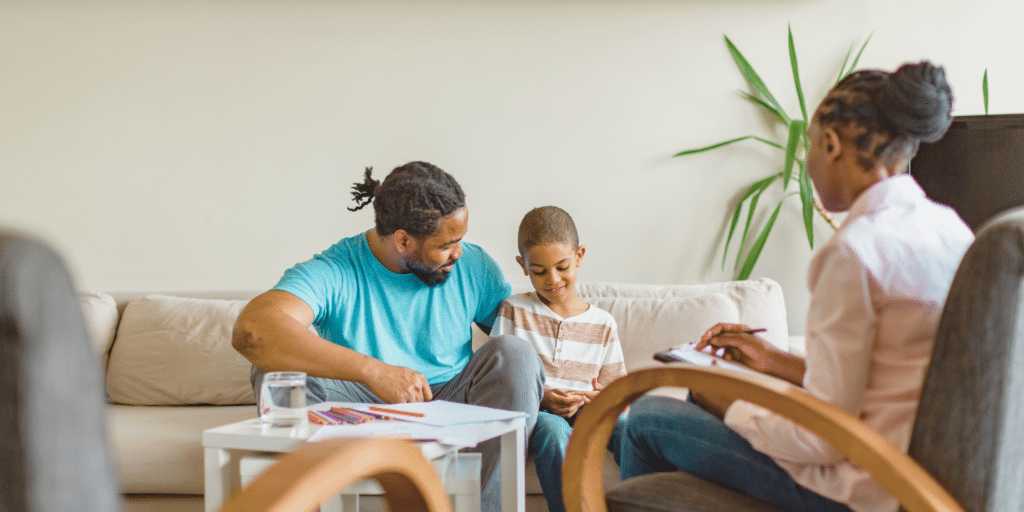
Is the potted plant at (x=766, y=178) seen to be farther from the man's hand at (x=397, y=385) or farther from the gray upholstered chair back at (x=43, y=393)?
the gray upholstered chair back at (x=43, y=393)

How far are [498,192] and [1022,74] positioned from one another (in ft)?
6.53

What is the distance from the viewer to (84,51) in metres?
2.64

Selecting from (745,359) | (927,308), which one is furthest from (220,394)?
(927,308)

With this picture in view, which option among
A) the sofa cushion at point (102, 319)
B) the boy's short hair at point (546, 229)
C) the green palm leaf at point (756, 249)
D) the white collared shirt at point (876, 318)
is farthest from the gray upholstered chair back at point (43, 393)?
the green palm leaf at point (756, 249)

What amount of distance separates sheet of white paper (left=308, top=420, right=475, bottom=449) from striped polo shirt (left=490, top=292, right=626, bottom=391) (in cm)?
76

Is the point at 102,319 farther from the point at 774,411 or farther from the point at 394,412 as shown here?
the point at 774,411

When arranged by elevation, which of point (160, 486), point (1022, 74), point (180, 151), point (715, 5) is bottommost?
point (160, 486)

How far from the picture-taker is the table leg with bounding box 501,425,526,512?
1313 mm

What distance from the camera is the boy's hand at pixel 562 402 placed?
1.77m

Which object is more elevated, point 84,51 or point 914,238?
point 84,51

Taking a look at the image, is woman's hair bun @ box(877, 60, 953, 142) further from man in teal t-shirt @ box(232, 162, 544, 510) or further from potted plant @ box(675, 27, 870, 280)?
potted plant @ box(675, 27, 870, 280)

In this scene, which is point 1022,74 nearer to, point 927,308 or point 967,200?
point 967,200

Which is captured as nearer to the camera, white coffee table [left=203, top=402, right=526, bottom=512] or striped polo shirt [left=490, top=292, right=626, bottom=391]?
white coffee table [left=203, top=402, right=526, bottom=512]

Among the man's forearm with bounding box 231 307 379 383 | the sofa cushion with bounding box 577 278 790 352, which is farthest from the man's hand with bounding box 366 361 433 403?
the sofa cushion with bounding box 577 278 790 352
